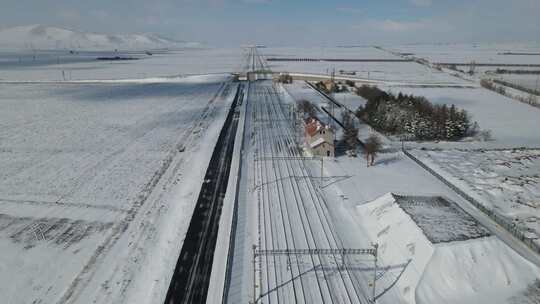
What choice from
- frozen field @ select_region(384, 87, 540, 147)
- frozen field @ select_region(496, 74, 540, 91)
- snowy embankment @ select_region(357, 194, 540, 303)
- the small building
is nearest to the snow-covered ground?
snowy embankment @ select_region(357, 194, 540, 303)

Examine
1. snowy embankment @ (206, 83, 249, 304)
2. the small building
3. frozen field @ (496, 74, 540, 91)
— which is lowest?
snowy embankment @ (206, 83, 249, 304)

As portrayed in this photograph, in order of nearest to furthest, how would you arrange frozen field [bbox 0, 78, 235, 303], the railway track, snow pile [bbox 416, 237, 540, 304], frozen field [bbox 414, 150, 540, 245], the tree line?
1. snow pile [bbox 416, 237, 540, 304]
2. the railway track
3. frozen field [bbox 0, 78, 235, 303]
4. frozen field [bbox 414, 150, 540, 245]
5. the tree line

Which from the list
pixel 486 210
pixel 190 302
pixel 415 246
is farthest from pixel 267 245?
pixel 486 210

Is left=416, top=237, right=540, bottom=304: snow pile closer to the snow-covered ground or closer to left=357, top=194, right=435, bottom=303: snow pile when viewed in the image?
the snow-covered ground

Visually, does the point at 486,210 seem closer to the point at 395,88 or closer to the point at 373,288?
the point at 373,288

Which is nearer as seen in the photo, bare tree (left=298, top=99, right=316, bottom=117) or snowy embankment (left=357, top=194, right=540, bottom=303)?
snowy embankment (left=357, top=194, right=540, bottom=303)

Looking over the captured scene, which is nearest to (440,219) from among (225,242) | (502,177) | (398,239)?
(398,239)

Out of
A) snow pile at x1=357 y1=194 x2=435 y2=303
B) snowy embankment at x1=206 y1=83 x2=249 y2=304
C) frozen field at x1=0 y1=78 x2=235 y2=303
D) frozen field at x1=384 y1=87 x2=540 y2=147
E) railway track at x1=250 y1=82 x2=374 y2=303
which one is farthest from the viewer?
frozen field at x1=384 y1=87 x2=540 y2=147
